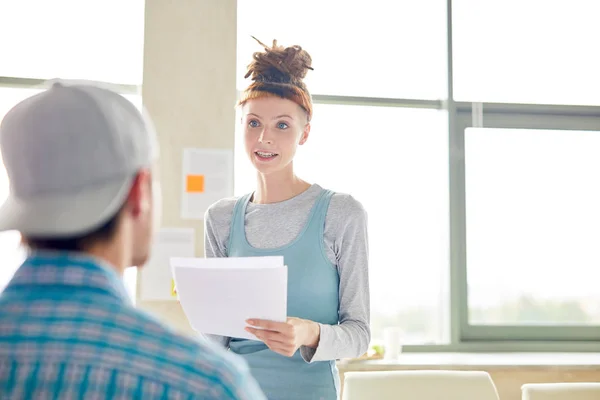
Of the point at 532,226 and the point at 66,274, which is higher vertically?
the point at 532,226

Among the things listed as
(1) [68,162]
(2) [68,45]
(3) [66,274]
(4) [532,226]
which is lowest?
(3) [66,274]

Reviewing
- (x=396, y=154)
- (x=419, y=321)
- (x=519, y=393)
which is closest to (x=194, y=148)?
(x=396, y=154)

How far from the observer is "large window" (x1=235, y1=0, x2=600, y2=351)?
3.38 m

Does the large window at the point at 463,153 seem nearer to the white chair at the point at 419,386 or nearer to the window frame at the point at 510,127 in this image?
the window frame at the point at 510,127

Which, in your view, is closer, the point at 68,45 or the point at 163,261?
the point at 163,261

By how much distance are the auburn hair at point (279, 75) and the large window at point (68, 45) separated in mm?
1549

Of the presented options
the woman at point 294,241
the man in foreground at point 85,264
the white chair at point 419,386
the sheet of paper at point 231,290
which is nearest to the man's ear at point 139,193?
the man in foreground at point 85,264

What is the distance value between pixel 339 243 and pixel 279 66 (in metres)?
0.49

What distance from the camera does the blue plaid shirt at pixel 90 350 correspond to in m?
0.56

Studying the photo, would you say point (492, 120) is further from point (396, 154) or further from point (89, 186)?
point (89, 186)

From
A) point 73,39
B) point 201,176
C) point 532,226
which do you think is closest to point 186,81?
point 201,176

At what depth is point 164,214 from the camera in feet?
9.82

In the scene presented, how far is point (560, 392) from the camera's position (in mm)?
1938

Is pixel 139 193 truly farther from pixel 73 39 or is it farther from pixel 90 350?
pixel 73 39
